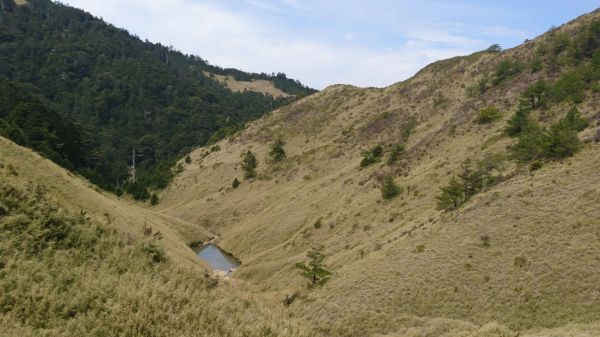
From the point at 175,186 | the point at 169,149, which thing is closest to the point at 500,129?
the point at 175,186

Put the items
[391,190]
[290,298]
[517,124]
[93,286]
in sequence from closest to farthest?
[93,286]
[290,298]
[391,190]
[517,124]

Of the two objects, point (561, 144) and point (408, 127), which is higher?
point (408, 127)

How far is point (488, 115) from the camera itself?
5044 centimetres

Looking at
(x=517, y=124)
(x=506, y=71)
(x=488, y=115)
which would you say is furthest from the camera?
(x=506, y=71)

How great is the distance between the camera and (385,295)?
25.6 m

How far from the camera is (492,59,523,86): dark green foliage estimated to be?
2520 inches

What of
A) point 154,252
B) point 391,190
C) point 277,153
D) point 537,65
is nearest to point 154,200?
point 277,153

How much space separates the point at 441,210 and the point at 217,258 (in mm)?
27335

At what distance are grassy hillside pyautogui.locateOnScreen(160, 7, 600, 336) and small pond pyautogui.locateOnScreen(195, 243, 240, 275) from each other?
5.03 feet

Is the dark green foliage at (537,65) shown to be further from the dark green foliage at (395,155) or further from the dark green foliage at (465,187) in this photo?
the dark green foliage at (465,187)

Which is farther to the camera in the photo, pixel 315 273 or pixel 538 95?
pixel 538 95

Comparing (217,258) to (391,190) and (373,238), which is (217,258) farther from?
(391,190)

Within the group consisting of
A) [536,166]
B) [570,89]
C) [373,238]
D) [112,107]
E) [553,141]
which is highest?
[112,107]

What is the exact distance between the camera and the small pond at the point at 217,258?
4623 cm
